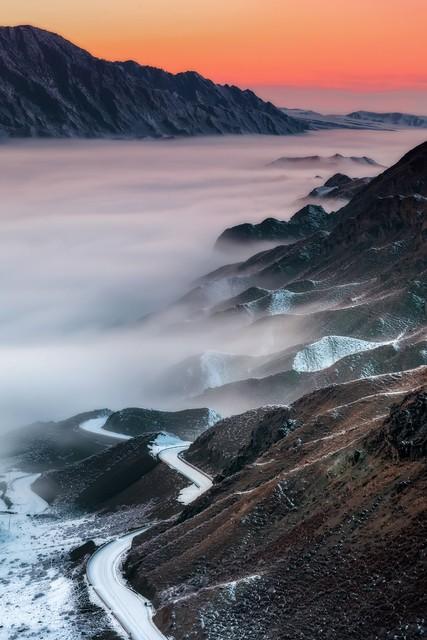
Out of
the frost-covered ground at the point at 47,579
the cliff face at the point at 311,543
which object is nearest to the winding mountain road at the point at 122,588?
the cliff face at the point at 311,543

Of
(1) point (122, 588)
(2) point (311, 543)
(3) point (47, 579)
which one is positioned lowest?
(3) point (47, 579)

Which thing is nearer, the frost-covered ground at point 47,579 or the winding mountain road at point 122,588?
the winding mountain road at point 122,588

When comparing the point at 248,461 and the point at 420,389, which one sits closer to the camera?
the point at 420,389

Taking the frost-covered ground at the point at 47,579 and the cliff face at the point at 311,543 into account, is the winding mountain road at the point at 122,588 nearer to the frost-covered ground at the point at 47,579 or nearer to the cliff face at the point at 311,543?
the cliff face at the point at 311,543

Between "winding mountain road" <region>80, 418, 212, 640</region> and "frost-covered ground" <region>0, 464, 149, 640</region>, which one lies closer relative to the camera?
"winding mountain road" <region>80, 418, 212, 640</region>

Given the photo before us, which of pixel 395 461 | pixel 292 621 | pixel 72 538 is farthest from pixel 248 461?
pixel 292 621

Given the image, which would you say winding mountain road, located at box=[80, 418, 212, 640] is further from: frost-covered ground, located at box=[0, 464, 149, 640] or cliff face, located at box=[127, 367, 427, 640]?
frost-covered ground, located at box=[0, 464, 149, 640]

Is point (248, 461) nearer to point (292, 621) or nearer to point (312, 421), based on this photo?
point (312, 421)

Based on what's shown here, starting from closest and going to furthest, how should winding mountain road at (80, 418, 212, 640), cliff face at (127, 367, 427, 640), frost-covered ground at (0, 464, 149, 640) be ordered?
cliff face at (127, 367, 427, 640) < winding mountain road at (80, 418, 212, 640) < frost-covered ground at (0, 464, 149, 640)

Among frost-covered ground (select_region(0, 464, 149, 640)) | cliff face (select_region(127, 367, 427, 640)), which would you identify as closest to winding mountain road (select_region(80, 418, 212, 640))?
cliff face (select_region(127, 367, 427, 640))

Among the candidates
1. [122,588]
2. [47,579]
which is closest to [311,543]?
[122,588]

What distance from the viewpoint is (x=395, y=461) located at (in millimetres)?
118875

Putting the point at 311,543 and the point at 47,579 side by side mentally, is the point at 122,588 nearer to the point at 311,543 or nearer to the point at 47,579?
the point at 47,579

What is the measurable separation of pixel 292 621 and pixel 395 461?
2443 centimetres
